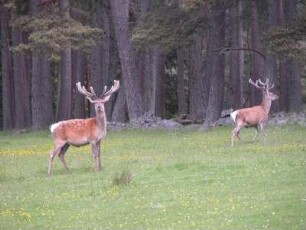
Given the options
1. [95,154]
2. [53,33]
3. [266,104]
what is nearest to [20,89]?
[53,33]

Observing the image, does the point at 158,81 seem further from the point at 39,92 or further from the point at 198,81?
the point at 39,92

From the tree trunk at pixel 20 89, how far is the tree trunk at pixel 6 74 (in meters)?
0.89

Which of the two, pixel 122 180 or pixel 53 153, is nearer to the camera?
pixel 122 180

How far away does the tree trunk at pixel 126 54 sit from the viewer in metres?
32.2

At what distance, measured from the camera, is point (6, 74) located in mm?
39500

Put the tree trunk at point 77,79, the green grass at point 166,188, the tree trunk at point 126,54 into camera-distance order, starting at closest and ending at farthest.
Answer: the green grass at point 166,188
the tree trunk at point 126,54
the tree trunk at point 77,79

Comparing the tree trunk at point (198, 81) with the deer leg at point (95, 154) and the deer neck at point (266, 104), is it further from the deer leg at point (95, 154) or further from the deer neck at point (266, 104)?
the deer leg at point (95, 154)

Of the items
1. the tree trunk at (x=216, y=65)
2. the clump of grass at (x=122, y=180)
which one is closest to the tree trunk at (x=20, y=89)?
the tree trunk at (x=216, y=65)

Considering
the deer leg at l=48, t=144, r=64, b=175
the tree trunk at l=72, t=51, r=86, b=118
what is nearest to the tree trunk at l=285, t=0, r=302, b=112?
the tree trunk at l=72, t=51, r=86, b=118

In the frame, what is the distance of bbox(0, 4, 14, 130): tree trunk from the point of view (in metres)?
38.2

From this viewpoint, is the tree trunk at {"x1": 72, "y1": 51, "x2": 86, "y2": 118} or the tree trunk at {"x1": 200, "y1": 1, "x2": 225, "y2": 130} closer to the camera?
the tree trunk at {"x1": 200, "y1": 1, "x2": 225, "y2": 130}

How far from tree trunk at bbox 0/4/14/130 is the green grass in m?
16.9

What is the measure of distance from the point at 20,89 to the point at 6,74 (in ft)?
6.38

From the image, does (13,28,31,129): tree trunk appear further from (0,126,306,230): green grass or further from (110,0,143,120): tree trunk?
(0,126,306,230): green grass
